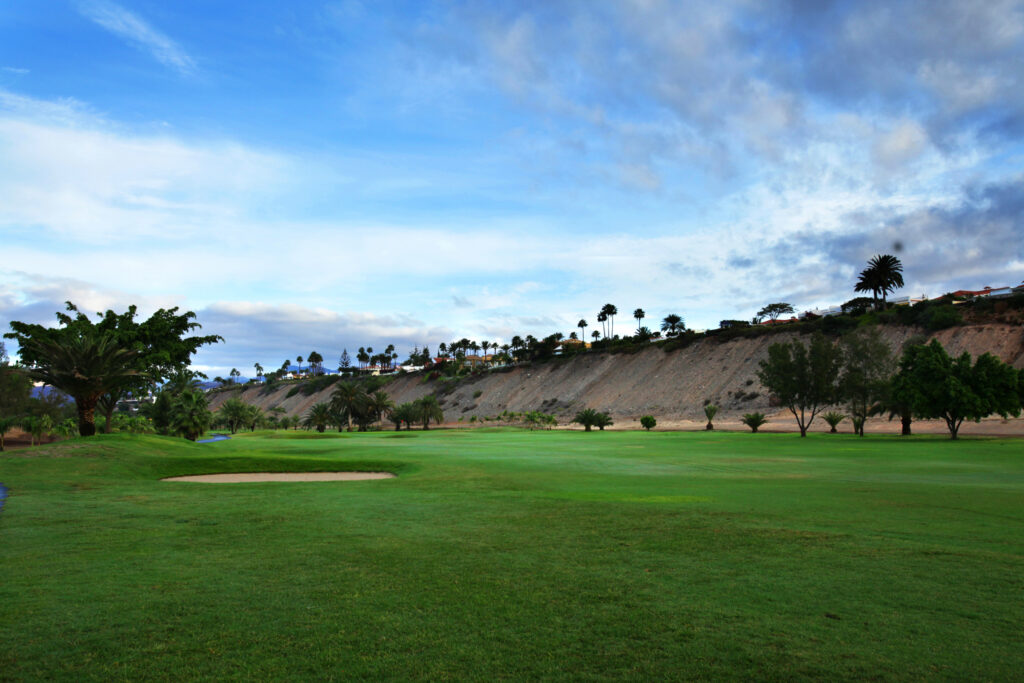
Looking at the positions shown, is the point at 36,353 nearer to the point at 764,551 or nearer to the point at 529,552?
the point at 529,552

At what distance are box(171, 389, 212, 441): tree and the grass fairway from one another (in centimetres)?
3636

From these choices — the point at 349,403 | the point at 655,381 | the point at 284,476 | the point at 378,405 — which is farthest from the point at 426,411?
the point at 284,476

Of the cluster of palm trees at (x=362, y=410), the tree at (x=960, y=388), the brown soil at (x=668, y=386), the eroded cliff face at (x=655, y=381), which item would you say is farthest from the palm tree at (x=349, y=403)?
the tree at (x=960, y=388)

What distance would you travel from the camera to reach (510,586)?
23.1 feet

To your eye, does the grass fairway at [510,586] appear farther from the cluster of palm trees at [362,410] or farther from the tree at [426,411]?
the tree at [426,411]

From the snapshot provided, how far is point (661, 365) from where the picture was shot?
109 m

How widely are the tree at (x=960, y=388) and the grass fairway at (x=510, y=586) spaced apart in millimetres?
34291

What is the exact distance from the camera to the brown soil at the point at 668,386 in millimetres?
75625

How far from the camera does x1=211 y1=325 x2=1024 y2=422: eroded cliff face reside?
79556mm

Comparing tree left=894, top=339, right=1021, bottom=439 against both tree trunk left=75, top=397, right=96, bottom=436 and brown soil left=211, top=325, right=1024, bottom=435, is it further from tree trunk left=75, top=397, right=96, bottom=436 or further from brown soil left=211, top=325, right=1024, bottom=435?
tree trunk left=75, top=397, right=96, bottom=436

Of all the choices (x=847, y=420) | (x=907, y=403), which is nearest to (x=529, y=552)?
(x=907, y=403)

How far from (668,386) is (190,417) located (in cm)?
7248

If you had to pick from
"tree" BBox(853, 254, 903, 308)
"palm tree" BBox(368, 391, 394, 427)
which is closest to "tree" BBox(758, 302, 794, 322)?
"tree" BBox(853, 254, 903, 308)

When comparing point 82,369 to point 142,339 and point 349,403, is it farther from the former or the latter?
point 349,403
